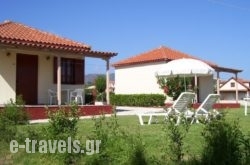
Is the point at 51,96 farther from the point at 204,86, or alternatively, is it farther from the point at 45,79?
the point at 204,86

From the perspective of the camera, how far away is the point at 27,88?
2045cm

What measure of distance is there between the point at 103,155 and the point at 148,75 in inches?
1060

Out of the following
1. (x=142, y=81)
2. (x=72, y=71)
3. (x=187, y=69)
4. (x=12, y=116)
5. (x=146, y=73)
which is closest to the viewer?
(x=12, y=116)

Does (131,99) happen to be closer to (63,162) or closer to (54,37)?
(54,37)

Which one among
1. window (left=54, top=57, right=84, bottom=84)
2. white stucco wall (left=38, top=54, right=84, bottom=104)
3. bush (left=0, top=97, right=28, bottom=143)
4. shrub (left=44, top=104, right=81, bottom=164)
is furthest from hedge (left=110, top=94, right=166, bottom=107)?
shrub (left=44, top=104, right=81, bottom=164)

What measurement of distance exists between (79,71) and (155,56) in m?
12.3

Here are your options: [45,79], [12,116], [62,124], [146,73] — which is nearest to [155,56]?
[146,73]

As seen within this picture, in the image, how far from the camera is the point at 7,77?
19469mm

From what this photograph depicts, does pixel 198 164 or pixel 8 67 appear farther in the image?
pixel 8 67

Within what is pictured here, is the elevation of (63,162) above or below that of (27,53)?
below

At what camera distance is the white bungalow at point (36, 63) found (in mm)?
18969

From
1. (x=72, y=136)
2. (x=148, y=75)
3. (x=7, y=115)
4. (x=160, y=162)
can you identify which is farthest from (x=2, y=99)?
(x=148, y=75)

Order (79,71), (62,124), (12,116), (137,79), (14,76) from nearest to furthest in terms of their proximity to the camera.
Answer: (62,124) → (12,116) → (14,76) → (79,71) → (137,79)

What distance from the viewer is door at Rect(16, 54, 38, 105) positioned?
66.2 feet
